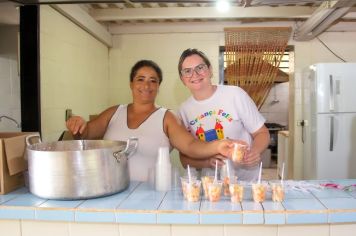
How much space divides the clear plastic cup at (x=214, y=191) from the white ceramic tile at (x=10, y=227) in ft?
2.20

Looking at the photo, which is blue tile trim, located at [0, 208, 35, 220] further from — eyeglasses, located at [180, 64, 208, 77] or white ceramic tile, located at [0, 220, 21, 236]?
eyeglasses, located at [180, 64, 208, 77]

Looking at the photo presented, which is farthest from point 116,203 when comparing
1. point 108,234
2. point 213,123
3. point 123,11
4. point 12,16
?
point 123,11

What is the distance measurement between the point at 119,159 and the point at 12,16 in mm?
1508

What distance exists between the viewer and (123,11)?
147 inches

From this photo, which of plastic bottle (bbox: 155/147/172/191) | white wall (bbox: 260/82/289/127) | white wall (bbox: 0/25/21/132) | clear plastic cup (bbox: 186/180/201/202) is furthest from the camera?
white wall (bbox: 260/82/289/127)

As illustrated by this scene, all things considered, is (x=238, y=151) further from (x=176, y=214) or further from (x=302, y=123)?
(x=302, y=123)

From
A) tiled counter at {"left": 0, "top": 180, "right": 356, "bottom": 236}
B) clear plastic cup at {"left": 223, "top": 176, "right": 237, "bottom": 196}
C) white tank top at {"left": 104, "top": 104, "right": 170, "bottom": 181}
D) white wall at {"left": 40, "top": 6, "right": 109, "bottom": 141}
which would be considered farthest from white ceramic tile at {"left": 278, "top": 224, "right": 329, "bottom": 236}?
white wall at {"left": 40, "top": 6, "right": 109, "bottom": 141}

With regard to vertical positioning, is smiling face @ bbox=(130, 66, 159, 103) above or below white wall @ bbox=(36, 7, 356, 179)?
below

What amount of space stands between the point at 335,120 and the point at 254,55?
1305 mm

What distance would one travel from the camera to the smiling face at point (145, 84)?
73.8 inches

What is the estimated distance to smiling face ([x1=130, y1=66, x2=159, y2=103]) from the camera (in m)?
1.87

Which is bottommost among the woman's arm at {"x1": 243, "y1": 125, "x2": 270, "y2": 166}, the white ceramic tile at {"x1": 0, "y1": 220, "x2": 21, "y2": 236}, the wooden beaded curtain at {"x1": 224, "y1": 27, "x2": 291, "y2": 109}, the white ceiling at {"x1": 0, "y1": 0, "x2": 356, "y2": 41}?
the white ceramic tile at {"x1": 0, "y1": 220, "x2": 21, "y2": 236}

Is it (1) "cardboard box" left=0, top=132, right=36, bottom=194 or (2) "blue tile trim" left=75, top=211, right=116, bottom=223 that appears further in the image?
(1) "cardboard box" left=0, top=132, right=36, bottom=194

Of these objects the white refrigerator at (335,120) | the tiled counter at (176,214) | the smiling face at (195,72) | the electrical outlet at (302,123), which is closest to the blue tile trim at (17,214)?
the tiled counter at (176,214)
